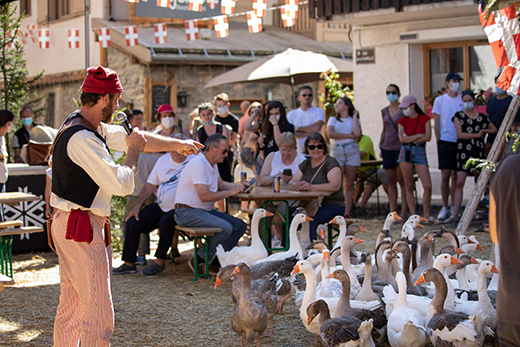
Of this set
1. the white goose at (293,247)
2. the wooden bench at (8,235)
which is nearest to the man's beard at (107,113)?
the white goose at (293,247)

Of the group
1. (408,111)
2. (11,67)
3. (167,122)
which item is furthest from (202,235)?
(11,67)

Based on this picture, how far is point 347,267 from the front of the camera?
251 inches

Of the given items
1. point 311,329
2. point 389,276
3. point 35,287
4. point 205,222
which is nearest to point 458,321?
point 311,329

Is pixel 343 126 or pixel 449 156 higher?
pixel 343 126

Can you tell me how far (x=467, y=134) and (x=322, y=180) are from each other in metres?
3.14

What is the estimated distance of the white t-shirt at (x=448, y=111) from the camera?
10.8m

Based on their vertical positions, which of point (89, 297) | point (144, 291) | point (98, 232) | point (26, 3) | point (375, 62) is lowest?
point (144, 291)

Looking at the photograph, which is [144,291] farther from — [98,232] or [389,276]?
[98,232]

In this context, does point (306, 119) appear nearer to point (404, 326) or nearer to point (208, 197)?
point (208, 197)

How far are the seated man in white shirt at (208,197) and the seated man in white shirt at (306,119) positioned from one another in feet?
9.73

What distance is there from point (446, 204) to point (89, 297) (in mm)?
7860

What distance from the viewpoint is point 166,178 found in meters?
8.27

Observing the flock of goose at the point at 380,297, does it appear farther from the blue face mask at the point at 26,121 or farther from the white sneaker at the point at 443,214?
the blue face mask at the point at 26,121

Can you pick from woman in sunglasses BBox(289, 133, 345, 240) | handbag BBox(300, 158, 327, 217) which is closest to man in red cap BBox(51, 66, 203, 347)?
woman in sunglasses BBox(289, 133, 345, 240)
